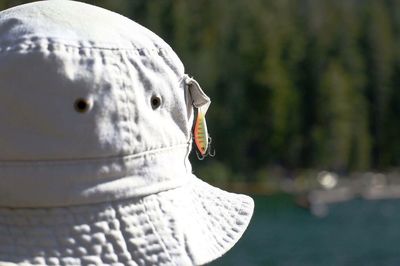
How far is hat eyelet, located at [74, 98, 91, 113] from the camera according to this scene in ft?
2.99

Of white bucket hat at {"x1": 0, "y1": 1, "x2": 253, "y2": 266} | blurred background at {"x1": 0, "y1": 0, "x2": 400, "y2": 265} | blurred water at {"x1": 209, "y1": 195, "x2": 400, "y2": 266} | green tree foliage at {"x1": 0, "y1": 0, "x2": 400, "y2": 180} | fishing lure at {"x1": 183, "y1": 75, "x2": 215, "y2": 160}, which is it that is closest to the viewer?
white bucket hat at {"x1": 0, "y1": 1, "x2": 253, "y2": 266}

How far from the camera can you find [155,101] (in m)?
0.96

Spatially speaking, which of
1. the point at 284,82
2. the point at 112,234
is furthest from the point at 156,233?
the point at 284,82

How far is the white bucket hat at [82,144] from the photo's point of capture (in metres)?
0.91

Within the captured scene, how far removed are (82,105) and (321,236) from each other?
55.7 ft

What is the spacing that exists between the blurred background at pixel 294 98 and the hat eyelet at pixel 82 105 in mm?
20486

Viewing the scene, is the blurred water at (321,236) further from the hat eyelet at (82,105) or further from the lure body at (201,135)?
the hat eyelet at (82,105)

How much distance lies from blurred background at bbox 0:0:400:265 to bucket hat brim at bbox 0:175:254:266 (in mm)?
20411

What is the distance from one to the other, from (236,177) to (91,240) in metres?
23.6

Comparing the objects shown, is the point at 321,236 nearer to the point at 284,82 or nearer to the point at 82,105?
the point at 284,82

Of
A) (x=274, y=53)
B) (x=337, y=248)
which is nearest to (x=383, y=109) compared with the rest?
(x=274, y=53)

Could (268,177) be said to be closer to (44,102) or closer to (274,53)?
(274,53)

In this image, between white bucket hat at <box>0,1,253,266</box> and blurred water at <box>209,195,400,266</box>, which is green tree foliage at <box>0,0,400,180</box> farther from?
white bucket hat at <box>0,1,253,266</box>

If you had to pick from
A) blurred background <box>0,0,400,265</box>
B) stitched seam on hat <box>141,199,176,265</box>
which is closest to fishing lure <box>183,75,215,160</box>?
stitched seam on hat <box>141,199,176,265</box>
